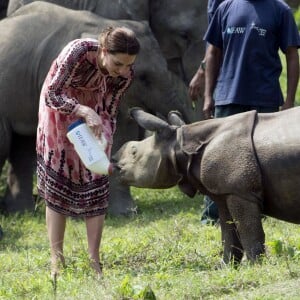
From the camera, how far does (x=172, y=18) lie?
45.8ft

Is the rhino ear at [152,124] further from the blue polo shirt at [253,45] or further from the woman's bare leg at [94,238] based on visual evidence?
the blue polo shirt at [253,45]

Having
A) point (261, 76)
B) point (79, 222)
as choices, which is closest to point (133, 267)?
point (261, 76)

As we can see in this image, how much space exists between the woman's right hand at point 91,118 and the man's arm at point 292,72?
1868 mm

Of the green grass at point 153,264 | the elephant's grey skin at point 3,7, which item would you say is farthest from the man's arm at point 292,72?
the elephant's grey skin at point 3,7

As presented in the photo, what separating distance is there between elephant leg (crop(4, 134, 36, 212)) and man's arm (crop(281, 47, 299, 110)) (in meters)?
3.89

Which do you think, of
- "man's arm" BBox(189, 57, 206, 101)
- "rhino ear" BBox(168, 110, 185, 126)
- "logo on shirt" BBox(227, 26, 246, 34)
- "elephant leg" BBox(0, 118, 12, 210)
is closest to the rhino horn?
"rhino ear" BBox(168, 110, 185, 126)

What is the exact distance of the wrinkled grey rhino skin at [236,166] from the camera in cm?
816

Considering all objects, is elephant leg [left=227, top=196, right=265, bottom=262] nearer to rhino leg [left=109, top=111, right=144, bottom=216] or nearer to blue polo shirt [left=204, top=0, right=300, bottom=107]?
blue polo shirt [left=204, top=0, right=300, bottom=107]

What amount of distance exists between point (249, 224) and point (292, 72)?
5.52 ft

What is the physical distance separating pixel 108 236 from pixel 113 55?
3110mm

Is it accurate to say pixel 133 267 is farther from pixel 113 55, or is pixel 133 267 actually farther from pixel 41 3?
pixel 41 3

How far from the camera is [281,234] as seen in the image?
9.51 metres

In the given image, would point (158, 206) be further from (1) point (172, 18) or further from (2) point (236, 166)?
(2) point (236, 166)

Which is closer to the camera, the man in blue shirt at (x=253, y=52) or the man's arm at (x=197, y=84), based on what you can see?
the man in blue shirt at (x=253, y=52)
